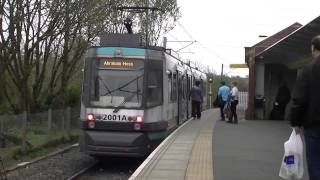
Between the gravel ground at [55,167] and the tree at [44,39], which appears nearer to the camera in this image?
the gravel ground at [55,167]

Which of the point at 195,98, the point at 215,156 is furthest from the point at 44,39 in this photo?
the point at 215,156

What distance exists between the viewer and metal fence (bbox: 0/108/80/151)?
19.1 meters

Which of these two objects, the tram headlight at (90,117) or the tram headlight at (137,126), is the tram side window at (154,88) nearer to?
the tram headlight at (137,126)

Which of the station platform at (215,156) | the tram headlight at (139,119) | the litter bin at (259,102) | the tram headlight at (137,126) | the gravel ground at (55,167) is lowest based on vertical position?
the gravel ground at (55,167)

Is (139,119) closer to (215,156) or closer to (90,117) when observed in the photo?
(90,117)

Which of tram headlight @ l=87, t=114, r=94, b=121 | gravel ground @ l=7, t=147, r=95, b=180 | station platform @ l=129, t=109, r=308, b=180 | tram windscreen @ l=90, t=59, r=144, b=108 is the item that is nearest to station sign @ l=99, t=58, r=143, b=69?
tram windscreen @ l=90, t=59, r=144, b=108

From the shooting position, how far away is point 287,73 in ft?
102

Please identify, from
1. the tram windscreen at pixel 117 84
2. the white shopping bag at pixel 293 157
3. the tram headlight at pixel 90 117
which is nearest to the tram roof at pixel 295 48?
the tram windscreen at pixel 117 84

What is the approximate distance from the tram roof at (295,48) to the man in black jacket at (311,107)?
7.61 metres

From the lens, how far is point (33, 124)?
69.7ft

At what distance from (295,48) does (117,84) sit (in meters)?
8.19

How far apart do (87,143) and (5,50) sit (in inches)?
303

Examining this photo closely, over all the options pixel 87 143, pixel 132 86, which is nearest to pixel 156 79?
pixel 132 86

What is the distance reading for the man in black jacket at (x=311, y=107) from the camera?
22.1 ft
